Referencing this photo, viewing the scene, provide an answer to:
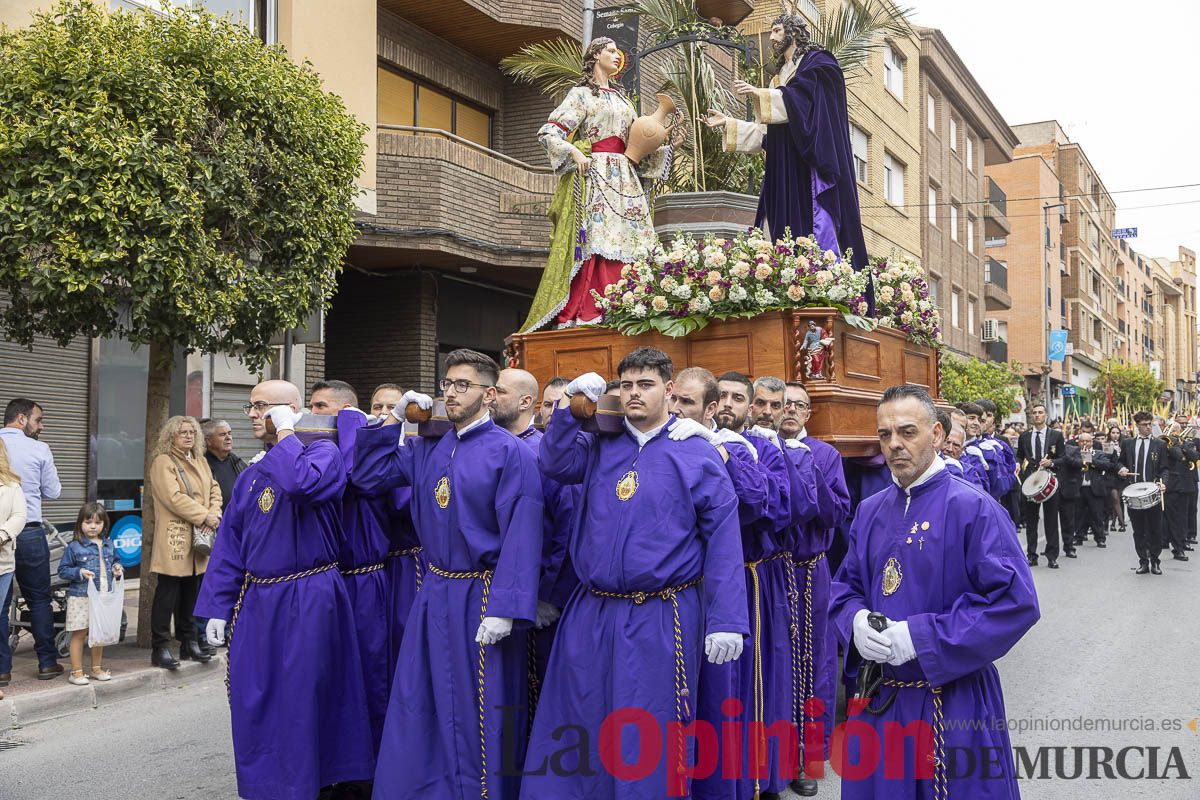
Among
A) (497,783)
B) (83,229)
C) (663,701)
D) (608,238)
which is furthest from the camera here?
(608,238)

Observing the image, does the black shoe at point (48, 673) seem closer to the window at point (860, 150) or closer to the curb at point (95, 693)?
the curb at point (95, 693)

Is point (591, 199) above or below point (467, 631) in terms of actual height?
above

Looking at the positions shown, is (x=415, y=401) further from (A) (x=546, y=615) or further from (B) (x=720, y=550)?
(B) (x=720, y=550)

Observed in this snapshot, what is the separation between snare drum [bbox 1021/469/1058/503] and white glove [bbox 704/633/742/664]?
1109 cm

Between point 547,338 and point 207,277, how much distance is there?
269 cm

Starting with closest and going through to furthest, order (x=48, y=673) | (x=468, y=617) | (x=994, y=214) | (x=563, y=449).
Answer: (x=563, y=449) → (x=468, y=617) → (x=48, y=673) → (x=994, y=214)

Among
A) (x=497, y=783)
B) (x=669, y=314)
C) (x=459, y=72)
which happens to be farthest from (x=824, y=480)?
(x=459, y=72)

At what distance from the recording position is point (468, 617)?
15.0 ft

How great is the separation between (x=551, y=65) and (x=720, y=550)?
813 cm

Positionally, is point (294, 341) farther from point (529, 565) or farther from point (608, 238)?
point (529, 565)

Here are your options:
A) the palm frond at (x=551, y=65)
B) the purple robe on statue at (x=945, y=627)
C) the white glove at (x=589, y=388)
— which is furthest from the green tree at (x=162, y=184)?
the purple robe on statue at (x=945, y=627)

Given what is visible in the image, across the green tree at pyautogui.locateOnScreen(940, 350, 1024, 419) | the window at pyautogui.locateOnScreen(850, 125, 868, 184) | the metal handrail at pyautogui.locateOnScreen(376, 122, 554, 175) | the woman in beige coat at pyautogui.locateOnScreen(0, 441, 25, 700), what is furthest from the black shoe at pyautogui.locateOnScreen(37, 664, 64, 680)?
the window at pyautogui.locateOnScreen(850, 125, 868, 184)

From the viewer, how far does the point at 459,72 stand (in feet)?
52.3

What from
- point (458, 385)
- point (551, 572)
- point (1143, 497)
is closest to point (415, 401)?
point (458, 385)
